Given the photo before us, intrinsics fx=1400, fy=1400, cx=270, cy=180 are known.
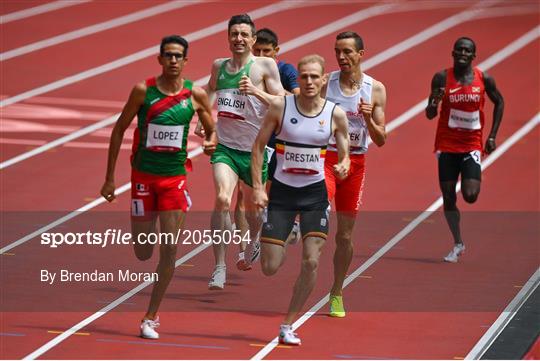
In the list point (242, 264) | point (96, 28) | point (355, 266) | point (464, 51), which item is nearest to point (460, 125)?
point (464, 51)

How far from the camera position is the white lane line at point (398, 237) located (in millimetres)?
10883

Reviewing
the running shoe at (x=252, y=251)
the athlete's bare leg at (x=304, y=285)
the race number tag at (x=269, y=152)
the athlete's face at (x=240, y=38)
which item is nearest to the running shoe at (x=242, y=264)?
the running shoe at (x=252, y=251)

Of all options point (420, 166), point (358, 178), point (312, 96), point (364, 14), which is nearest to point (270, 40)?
point (358, 178)

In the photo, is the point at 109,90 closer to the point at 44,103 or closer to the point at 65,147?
Result: the point at 44,103

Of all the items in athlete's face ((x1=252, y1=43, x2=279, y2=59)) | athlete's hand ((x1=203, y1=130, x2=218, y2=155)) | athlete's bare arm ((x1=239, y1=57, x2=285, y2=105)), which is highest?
athlete's face ((x1=252, y1=43, x2=279, y2=59))

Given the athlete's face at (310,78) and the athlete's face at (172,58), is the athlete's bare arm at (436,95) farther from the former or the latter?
the athlete's face at (172,58)

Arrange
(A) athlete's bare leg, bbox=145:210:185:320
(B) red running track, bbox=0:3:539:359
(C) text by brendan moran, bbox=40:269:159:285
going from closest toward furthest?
(A) athlete's bare leg, bbox=145:210:185:320
(B) red running track, bbox=0:3:539:359
(C) text by brendan moran, bbox=40:269:159:285

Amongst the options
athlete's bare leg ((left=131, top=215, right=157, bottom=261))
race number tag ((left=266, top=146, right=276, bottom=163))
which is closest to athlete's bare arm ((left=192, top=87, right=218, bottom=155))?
athlete's bare leg ((left=131, top=215, right=157, bottom=261))

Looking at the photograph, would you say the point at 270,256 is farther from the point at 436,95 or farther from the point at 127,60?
the point at 127,60

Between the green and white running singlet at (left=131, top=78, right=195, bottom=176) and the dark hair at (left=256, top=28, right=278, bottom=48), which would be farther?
the dark hair at (left=256, top=28, right=278, bottom=48)

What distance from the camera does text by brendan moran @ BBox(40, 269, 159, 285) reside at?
1307cm

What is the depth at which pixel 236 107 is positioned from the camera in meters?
12.8

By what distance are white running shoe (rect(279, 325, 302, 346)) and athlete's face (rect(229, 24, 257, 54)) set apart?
3037 mm

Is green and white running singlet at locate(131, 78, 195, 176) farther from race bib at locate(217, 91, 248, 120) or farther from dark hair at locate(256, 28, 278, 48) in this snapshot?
dark hair at locate(256, 28, 278, 48)
